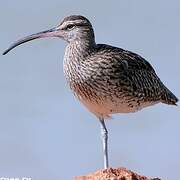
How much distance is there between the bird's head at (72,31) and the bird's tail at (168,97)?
2.45 metres

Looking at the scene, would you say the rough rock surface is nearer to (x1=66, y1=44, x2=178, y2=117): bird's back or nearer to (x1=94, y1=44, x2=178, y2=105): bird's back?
(x1=66, y1=44, x2=178, y2=117): bird's back

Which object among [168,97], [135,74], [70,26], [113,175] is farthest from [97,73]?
[113,175]

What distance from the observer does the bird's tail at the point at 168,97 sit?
1808 cm

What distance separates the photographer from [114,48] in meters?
16.8

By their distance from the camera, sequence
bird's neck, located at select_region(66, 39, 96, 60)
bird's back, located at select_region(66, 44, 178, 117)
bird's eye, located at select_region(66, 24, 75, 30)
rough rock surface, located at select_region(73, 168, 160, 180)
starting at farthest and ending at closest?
bird's neck, located at select_region(66, 39, 96, 60), bird's eye, located at select_region(66, 24, 75, 30), bird's back, located at select_region(66, 44, 178, 117), rough rock surface, located at select_region(73, 168, 160, 180)

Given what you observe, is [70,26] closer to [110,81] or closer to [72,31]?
[72,31]

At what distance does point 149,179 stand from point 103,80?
355 cm

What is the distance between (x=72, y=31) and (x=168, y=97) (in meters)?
3.19

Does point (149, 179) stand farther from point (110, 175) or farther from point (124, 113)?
point (124, 113)

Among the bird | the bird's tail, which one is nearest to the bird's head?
the bird

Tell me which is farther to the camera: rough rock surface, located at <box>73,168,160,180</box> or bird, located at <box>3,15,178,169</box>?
bird, located at <box>3,15,178,169</box>

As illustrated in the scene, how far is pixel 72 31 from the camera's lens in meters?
16.1

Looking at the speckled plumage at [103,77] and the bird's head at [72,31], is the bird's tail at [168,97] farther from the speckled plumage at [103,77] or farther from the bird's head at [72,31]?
the bird's head at [72,31]

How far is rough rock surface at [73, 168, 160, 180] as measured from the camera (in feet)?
40.5
